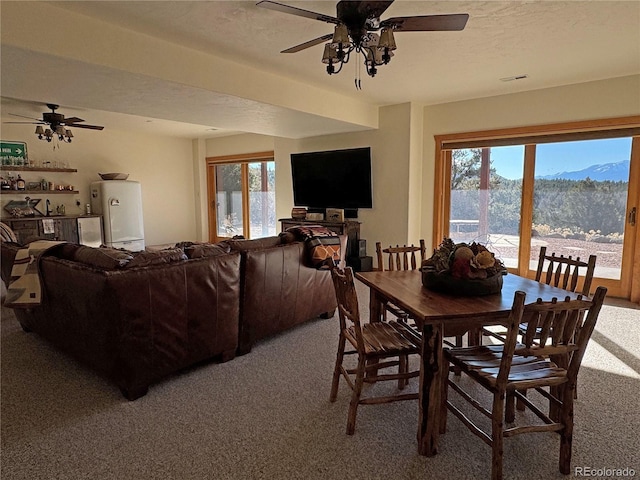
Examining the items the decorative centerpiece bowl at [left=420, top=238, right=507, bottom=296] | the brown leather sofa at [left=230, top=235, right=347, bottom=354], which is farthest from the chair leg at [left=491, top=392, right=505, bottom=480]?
the brown leather sofa at [left=230, top=235, right=347, bottom=354]

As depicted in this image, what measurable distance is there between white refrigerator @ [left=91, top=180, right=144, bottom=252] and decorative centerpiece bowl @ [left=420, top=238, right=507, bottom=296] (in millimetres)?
6525

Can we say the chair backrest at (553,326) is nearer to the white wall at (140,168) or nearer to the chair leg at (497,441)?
the chair leg at (497,441)

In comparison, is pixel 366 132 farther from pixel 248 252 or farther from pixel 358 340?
pixel 358 340

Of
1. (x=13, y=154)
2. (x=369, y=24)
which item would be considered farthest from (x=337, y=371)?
(x=13, y=154)

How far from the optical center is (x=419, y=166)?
5.55 m

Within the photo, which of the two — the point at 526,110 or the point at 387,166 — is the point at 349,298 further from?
the point at 526,110

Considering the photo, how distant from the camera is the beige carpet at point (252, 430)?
1.78 meters

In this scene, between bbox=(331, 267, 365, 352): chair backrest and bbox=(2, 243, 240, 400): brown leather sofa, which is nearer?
bbox=(331, 267, 365, 352): chair backrest

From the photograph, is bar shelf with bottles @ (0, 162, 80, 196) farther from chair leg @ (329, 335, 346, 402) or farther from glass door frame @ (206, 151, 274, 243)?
chair leg @ (329, 335, 346, 402)

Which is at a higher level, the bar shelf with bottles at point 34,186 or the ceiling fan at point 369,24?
the ceiling fan at point 369,24

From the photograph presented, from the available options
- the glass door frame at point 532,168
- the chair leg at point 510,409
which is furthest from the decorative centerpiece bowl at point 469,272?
the glass door frame at point 532,168

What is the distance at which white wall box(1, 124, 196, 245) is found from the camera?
650 cm

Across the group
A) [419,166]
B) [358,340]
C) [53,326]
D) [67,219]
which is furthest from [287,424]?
[67,219]

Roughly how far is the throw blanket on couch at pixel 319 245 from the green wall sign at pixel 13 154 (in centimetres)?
541
